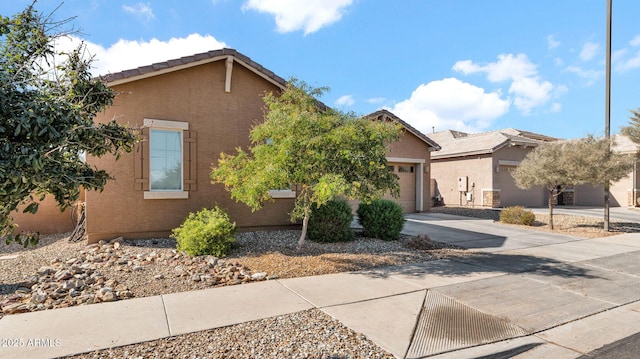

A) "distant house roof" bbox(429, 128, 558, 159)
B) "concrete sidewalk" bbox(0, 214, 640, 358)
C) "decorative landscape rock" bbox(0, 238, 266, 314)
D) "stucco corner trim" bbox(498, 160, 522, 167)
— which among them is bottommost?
"concrete sidewalk" bbox(0, 214, 640, 358)

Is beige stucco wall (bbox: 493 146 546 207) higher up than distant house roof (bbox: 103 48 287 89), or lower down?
lower down

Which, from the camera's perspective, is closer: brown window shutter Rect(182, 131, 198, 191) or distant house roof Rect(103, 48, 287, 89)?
distant house roof Rect(103, 48, 287, 89)

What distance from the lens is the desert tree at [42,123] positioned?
2.29 m

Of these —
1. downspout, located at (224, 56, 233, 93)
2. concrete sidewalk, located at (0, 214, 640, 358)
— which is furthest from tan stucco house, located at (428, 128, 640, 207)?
downspout, located at (224, 56, 233, 93)

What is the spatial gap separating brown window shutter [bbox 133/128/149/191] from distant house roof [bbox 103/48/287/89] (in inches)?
51.2

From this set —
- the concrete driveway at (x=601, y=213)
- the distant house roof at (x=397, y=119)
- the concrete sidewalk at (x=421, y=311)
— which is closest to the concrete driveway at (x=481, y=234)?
the concrete sidewalk at (x=421, y=311)

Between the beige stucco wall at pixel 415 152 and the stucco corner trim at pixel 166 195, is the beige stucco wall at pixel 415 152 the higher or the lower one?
the higher one

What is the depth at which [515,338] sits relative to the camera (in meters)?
4.38

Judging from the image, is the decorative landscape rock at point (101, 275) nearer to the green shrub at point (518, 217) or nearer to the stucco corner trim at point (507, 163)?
the green shrub at point (518, 217)

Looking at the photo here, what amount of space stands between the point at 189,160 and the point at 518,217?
42.8 feet

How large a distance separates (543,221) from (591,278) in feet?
32.0

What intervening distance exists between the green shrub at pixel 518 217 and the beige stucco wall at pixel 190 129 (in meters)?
9.84

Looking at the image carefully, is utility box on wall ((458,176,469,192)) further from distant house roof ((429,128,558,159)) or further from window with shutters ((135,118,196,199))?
window with shutters ((135,118,196,199))

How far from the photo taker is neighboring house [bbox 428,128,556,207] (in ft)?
67.6
